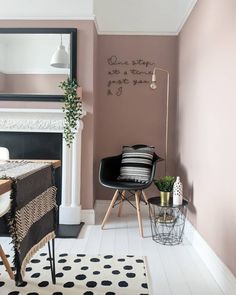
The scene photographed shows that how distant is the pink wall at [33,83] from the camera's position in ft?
10.6

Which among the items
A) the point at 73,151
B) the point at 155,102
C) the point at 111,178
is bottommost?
the point at 111,178

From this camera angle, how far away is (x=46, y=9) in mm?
3172

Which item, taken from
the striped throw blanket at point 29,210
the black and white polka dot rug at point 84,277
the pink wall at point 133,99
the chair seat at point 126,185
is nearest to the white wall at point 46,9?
the pink wall at point 133,99

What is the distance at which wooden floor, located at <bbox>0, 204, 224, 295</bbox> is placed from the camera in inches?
76.5

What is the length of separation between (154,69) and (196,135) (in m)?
1.11

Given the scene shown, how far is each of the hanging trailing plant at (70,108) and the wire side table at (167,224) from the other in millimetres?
1045

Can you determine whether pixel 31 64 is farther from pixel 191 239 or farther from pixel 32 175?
pixel 191 239

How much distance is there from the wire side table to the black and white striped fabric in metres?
0.40

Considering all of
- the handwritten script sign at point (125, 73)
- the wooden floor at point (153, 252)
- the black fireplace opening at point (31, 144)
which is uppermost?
the handwritten script sign at point (125, 73)

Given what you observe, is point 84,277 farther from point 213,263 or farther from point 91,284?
point 213,263

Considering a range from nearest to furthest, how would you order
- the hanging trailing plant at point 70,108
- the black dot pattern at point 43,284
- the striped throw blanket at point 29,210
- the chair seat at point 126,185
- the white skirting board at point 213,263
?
the striped throw blanket at point 29,210 → the white skirting board at point 213,263 → the black dot pattern at point 43,284 → the chair seat at point 126,185 → the hanging trailing plant at point 70,108

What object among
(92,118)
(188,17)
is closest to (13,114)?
(92,118)

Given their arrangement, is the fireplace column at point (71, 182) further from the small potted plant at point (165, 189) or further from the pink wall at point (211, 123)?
the pink wall at point (211, 123)

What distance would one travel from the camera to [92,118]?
327 cm
